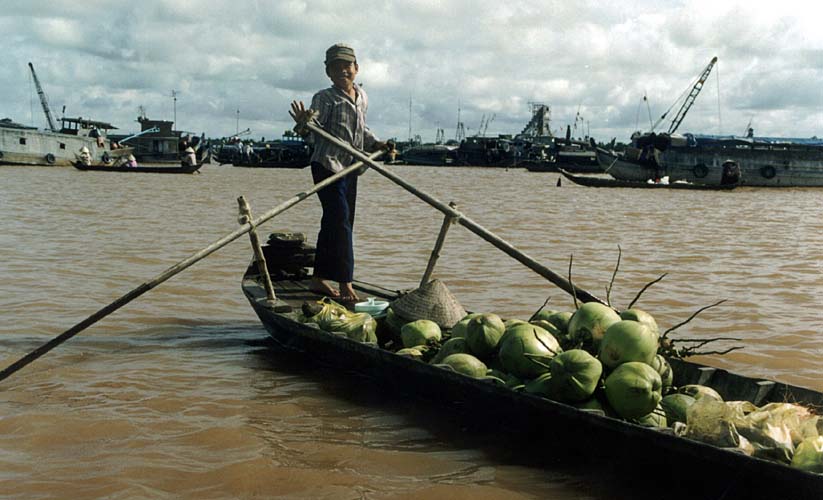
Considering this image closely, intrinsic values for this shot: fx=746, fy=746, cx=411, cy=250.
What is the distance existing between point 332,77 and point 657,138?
31.1 metres

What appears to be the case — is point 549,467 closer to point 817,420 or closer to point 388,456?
point 388,456

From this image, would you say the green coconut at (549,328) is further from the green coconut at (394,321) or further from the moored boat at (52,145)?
the moored boat at (52,145)

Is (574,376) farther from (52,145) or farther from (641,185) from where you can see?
(52,145)

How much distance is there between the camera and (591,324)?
3299 mm

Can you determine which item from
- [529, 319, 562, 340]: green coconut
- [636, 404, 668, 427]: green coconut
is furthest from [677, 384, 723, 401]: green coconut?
[529, 319, 562, 340]: green coconut

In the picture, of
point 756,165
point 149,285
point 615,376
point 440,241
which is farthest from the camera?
point 756,165

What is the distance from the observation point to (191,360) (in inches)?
186

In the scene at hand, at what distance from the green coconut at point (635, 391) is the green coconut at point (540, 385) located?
28cm

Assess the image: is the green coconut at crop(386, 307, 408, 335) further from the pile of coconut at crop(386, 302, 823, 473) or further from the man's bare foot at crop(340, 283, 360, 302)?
the man's bare foot at crop(340, 283, 360, 302)

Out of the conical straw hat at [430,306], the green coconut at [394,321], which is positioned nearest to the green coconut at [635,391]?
the conical straw hat at [430,306]

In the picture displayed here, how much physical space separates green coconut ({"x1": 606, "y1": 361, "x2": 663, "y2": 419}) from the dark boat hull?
128 mm

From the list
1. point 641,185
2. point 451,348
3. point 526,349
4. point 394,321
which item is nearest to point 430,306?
point 394,321

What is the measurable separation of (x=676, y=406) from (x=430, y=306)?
1594 mm

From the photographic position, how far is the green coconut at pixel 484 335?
3574 mm
